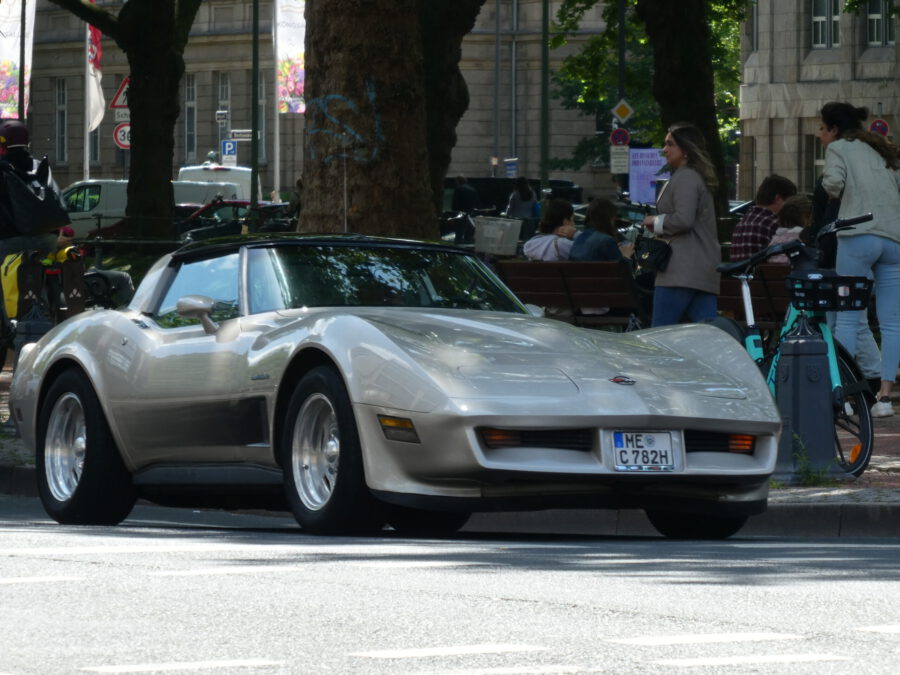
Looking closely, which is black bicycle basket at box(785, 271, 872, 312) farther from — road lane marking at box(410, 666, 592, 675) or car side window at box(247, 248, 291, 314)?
road lane marking at box(410, 666, 592, 675)

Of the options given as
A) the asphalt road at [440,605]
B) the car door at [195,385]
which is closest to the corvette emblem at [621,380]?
the asphalt road at [440,605]

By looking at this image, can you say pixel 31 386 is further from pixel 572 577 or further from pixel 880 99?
pixel 880 99

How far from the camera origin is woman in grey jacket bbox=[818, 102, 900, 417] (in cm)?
1380

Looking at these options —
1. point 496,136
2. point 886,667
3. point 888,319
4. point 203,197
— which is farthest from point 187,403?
point 496,136

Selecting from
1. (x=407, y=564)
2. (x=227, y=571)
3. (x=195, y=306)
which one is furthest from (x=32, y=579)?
(x=195, y=306)

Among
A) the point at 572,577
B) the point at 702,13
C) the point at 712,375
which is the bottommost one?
the point at 572,577

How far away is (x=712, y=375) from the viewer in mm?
9047

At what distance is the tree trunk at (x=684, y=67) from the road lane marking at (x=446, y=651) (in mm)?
22265

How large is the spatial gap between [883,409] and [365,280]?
545cm

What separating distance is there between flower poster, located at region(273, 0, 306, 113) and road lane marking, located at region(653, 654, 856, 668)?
136 feet

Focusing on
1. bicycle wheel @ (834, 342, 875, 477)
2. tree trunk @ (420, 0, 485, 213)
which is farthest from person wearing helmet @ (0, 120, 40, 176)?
tree trunk @ (420, 0, 485, 213)

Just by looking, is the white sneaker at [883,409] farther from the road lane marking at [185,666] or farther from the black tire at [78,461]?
the road lane marking at [185,666]

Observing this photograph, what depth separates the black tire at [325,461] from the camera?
8.52 meters

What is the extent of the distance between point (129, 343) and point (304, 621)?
405cm
